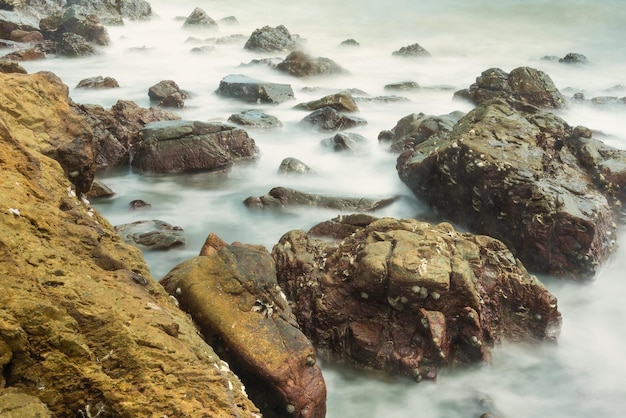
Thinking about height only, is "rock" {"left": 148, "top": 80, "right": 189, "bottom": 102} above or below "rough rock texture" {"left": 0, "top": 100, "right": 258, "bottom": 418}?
below

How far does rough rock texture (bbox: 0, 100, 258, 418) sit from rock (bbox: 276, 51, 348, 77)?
54.9 feet

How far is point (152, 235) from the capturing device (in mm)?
7586

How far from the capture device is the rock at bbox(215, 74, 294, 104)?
15.9 m

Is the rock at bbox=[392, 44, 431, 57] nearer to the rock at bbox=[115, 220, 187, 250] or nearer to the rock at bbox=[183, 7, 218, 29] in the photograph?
the rock at bbox=[183, 7, 218, 29]

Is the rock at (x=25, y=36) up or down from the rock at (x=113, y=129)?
down

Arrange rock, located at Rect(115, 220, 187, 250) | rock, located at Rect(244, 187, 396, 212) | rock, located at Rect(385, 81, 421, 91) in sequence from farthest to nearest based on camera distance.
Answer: rock, located at Rect(385, 81, 421, 91) < rock, located at Rect(244, 187, 396, 212) < rock, located at Rect(115, 220, 187, 250)

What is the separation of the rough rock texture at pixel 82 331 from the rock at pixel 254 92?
12406mm

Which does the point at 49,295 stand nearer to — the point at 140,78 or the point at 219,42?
the point at 140,78

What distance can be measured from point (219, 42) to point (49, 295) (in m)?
26.4

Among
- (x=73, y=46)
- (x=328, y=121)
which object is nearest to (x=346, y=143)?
(x=328, y=121)

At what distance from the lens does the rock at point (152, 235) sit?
7426mm

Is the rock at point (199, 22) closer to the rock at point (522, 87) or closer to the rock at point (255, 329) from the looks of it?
the rock at point (522, 87)

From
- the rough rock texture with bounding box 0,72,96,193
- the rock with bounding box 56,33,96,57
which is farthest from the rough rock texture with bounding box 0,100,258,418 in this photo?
the rock with bounding box 56,33,96,57

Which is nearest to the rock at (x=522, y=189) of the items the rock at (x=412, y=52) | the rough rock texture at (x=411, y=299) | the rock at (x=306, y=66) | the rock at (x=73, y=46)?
the rough rock texture at (x=411, y=299)
